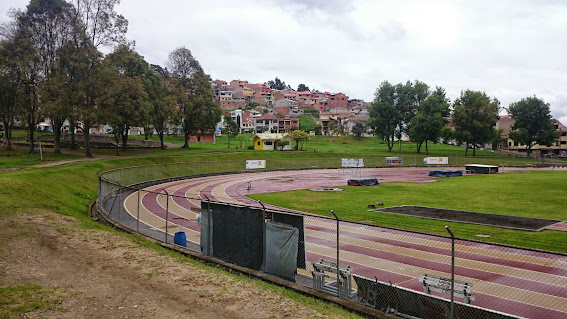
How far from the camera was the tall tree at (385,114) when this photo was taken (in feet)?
325

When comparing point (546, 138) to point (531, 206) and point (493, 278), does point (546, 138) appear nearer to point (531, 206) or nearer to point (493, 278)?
point (531, 206)

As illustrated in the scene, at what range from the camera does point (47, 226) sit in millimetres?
15977

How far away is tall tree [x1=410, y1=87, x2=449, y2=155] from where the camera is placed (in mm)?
89938

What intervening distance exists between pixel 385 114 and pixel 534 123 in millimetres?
36545

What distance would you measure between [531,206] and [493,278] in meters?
18.2

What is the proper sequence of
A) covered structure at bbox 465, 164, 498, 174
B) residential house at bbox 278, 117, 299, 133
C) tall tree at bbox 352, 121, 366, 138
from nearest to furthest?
covered structure at bbox 465, 164, 498, 174 → tall tree at bbox 352, 121, 366, 138 → residential house at bbox 278, 117, 299, 133

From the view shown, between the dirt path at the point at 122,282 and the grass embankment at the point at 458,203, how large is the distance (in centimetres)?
1201

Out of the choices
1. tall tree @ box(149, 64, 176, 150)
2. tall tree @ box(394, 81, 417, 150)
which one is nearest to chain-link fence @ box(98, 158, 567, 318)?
tall tree @ box(149, 64, 176, 150)

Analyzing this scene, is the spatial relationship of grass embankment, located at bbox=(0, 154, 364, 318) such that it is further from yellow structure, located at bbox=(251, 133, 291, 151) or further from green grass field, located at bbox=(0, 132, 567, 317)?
yellow structure, located at bbox=(251, 133, 291, 151)

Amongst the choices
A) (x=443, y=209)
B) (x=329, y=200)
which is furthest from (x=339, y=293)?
(x=329, y=200)

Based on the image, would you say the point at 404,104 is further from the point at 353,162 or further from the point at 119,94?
→ the point at 119,94

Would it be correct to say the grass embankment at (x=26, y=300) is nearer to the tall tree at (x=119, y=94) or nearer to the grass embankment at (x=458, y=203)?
the grass embankment at (x=458, y=203)

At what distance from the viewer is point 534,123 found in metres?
99.1

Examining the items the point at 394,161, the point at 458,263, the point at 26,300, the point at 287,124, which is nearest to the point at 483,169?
the point at 394,161
